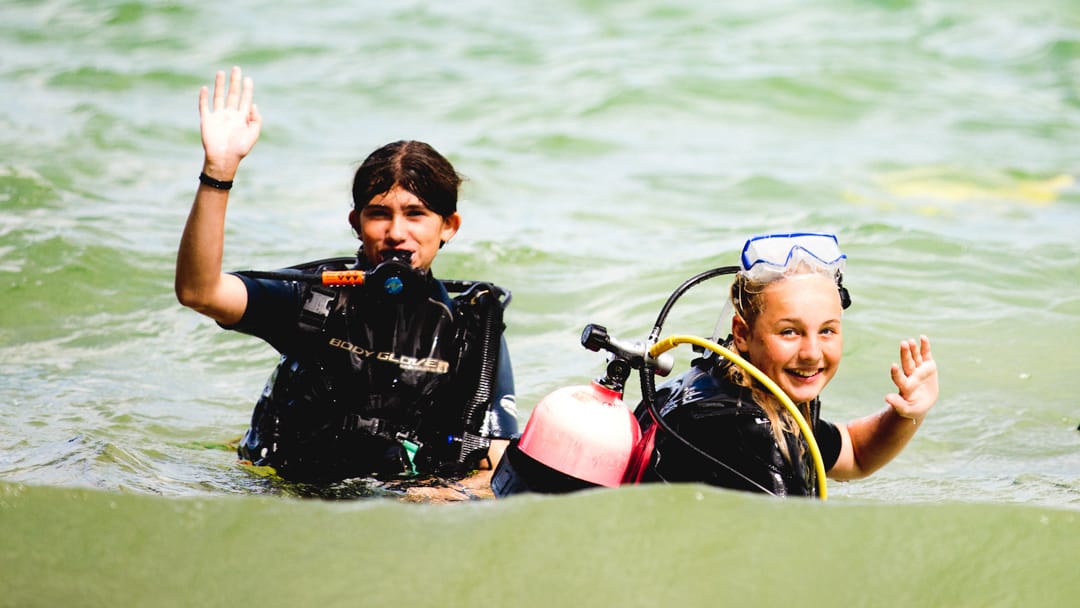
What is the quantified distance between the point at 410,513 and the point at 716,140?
9558mm

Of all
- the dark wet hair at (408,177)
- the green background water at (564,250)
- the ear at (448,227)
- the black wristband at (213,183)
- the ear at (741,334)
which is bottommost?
the green background water at (564,250)

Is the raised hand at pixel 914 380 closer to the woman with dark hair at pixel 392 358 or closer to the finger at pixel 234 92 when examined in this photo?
the woman with dark hair at pixel 392 358

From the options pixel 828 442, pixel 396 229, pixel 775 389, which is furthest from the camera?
pixel 396 229

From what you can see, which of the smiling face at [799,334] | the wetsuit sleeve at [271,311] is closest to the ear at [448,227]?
the wetsuit sleeve at [271,311]

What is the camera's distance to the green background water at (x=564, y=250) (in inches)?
129

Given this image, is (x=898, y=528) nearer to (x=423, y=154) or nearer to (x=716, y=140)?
(x=423, y=154)

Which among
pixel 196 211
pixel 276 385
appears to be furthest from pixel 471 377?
pixel 196 211

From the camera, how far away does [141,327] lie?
7.46 meters

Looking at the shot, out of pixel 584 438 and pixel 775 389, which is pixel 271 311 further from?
pixel 775 389

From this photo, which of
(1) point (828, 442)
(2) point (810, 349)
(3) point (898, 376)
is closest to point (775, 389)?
(2) point (810, 349)

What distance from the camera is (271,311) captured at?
4.39 metres

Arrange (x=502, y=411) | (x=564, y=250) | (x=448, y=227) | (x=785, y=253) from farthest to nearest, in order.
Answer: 1. (x=564, y=250)
2. (x=448, y=227)
3. (x=502, y=411)
4. (x=785, y=253)

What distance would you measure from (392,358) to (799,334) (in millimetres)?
1547

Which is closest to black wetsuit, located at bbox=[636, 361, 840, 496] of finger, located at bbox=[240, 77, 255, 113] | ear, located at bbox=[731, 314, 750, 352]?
ear, located at bbox=[731, 314, 750, 352]
